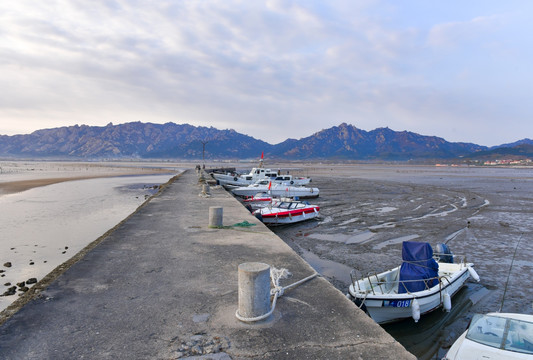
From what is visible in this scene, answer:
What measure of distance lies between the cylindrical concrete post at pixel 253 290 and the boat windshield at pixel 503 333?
4.13 metres

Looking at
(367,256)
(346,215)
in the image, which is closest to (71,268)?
(367,256)

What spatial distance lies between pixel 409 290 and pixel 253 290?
5620 millimetres

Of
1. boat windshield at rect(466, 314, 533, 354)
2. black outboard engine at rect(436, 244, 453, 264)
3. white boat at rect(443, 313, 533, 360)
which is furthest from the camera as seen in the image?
black outboard engine at rect(436, 244, 453, 264)

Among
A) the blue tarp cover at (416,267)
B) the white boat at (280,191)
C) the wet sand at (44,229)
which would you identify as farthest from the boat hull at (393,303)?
the white boat at (280,191)

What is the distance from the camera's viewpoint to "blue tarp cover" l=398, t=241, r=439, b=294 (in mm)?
9258

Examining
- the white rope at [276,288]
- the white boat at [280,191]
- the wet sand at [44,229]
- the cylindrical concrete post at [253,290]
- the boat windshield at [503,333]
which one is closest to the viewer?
the cylindrical concrete post at [253,290]

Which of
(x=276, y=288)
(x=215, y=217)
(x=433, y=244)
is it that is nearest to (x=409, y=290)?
(x=276, y=288)

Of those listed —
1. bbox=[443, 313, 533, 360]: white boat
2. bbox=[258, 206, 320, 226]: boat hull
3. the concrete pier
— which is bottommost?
bbox=[258, 206, 320, 226]: boat hull

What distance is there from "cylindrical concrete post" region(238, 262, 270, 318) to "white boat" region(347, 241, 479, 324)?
3.38 metres

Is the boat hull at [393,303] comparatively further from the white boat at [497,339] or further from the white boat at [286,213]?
the white boat at [286,213]

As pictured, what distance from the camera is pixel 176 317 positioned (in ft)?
19.4

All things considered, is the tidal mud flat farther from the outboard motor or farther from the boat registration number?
the outboard motor

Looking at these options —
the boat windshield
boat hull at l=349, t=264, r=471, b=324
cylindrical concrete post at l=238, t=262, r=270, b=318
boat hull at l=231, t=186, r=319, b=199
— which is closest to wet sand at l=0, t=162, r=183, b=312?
cylindrical concrete post at l=238, t=262, r=270, b=318

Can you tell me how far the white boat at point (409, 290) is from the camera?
8.64 metres
